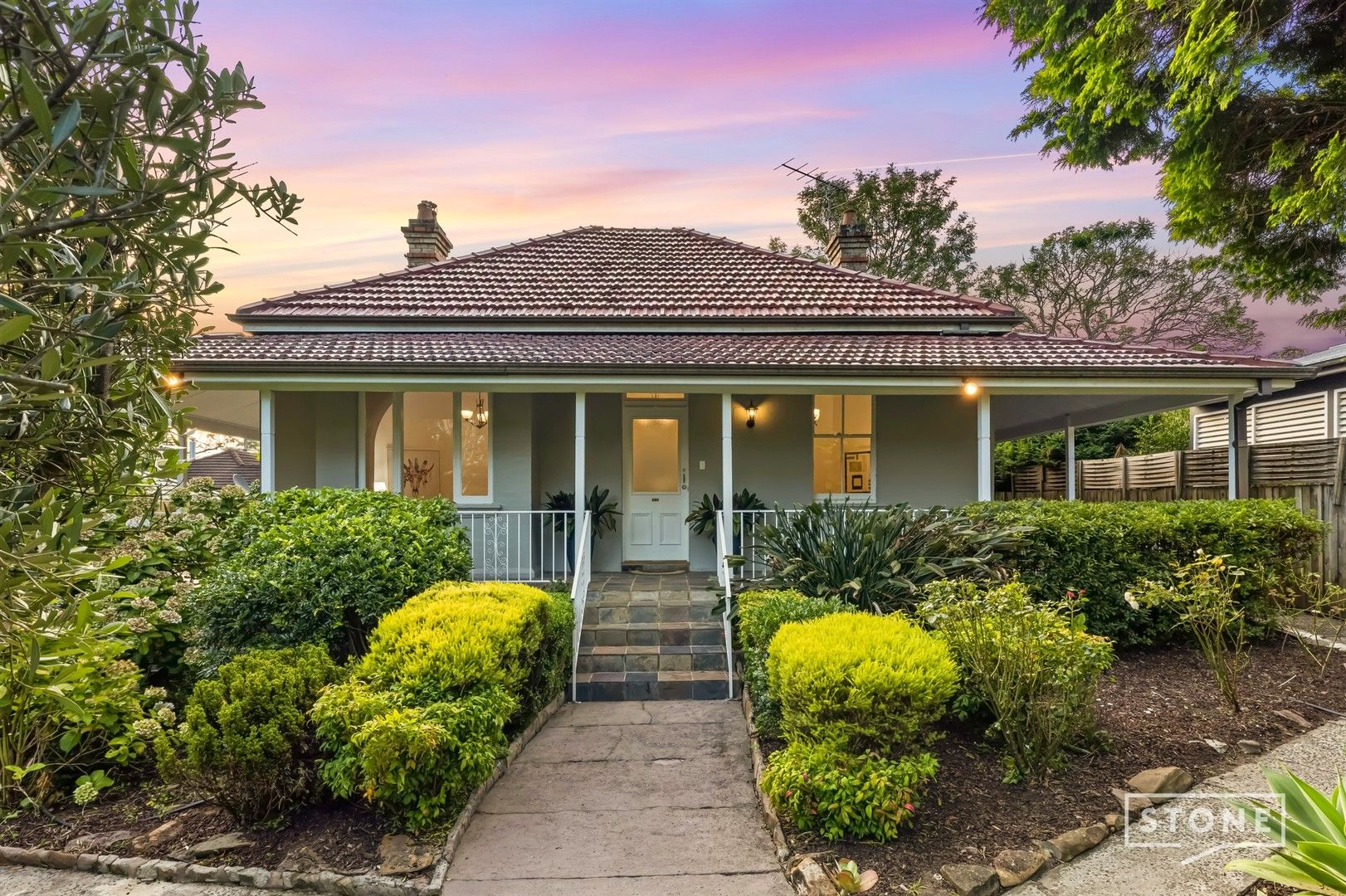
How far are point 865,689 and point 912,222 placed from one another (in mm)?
24995

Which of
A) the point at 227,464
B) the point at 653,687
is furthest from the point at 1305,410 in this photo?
the point at 227,464

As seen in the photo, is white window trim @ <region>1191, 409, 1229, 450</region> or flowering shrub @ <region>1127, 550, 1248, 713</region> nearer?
flowering shrub @ <region>1127, 550, 1248, 713</region>

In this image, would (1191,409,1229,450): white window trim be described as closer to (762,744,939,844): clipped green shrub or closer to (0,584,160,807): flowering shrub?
(762,744,939,844): clipped green shrub

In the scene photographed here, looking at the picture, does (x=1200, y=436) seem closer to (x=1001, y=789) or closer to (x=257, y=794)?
(x=1001, y=789)

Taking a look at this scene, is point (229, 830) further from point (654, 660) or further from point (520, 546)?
point (520, 546)

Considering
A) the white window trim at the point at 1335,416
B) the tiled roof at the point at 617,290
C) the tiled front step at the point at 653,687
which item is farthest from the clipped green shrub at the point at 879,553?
the white window trim at the point at 1335,416

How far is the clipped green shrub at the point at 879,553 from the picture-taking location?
542 cm

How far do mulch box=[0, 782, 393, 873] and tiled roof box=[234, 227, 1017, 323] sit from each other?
25.6 ft

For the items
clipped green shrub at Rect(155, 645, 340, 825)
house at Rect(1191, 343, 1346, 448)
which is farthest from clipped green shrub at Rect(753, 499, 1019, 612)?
house at Rect(1191, 343, 1346, 448)

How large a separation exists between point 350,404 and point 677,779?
703 cm

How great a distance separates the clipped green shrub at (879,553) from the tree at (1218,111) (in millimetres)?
5829

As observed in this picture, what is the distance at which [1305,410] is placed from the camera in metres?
12.3

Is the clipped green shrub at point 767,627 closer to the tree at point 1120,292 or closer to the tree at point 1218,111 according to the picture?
the tree at point 1218,111

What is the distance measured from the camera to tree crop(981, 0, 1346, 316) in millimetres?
7719
